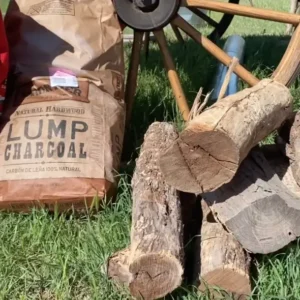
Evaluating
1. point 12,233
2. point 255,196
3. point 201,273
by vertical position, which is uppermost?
point 255,196

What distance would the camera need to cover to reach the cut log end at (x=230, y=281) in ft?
7.79

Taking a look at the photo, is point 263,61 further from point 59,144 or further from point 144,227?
point 144,227

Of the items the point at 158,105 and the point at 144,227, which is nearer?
the point at 144,227

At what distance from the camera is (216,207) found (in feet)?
8.41

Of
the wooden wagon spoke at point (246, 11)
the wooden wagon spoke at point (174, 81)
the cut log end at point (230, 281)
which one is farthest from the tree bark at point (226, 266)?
Answer: the wooden wagon spoke at point (246, 11)

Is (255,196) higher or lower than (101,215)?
higher

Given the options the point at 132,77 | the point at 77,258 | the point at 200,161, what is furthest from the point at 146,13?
the point at 77,258

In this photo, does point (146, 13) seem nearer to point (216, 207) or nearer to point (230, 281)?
A: point (216, 207)

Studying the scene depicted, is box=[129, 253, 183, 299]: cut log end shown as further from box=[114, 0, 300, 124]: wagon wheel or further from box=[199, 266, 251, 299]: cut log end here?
box=[114, 0, 300, 124]: wagon wheel

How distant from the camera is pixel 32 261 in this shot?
8.89 feet

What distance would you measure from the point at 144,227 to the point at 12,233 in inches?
27.7

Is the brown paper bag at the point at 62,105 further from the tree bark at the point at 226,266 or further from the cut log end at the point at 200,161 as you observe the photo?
the tree bark at the point at 226,266

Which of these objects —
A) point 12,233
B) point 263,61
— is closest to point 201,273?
point 12,233

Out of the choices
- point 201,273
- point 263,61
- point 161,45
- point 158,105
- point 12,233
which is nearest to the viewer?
point 201,273
